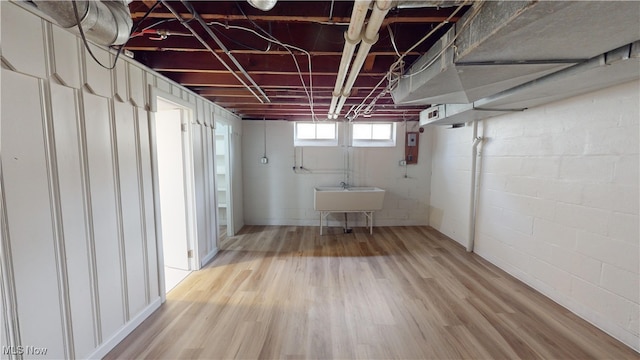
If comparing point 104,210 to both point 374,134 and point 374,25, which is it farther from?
point 374,134

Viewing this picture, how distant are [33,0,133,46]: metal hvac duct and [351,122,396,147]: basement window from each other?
13.2 feet

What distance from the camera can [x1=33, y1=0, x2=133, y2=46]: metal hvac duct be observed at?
36.9 inches

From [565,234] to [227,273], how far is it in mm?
3496

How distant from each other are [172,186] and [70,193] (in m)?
1.47

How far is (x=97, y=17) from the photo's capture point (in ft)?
3.41

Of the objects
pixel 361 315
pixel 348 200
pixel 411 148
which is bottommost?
pixel 361 315

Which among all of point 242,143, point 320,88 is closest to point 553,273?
point 320,88

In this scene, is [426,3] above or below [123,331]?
above

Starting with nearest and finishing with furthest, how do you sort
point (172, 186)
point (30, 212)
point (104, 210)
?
1. point (30, 212)
2. point (104, 210)
3. point (172, 186)

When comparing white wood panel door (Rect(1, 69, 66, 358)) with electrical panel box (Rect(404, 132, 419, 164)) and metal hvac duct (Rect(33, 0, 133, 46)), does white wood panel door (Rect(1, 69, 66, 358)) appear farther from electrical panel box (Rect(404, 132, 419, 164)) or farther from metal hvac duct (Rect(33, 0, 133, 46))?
electrical panel box (Rect(404, 132, 419, 164))

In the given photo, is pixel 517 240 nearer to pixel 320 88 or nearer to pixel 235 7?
pixel 320 88

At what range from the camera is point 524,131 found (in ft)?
8.43

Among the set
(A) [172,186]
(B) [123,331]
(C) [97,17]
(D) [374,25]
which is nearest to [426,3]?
(D) [374,25]

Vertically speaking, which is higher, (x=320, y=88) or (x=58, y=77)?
(x=320, y=88)
